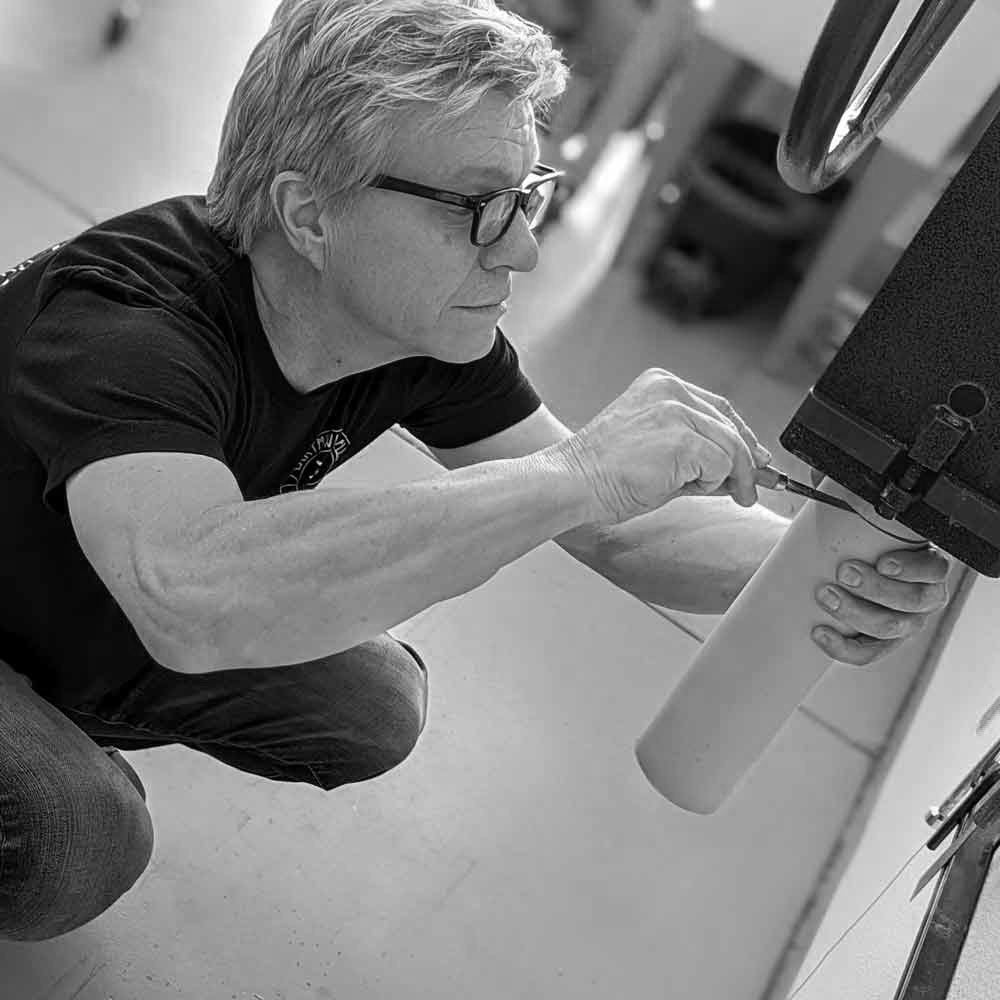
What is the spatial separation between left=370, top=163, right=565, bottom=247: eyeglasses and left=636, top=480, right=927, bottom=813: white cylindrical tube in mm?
389

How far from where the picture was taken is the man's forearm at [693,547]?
1617 mm

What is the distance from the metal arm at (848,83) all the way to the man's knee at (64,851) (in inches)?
34.8

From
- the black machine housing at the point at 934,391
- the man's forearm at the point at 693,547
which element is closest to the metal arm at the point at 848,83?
the black machine housing at the point at 934,391

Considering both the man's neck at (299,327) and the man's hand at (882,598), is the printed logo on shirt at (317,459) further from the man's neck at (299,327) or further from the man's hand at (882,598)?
the man's hand at (882,598)

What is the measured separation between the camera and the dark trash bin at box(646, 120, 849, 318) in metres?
3.36

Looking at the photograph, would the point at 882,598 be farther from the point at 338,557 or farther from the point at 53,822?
the point at 53,822

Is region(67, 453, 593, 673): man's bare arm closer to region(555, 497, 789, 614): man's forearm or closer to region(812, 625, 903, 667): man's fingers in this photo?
region(812, 625, 903, 667): man's fingers

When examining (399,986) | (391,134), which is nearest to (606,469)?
(391,134)

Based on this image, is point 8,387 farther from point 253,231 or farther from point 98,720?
point 98,720

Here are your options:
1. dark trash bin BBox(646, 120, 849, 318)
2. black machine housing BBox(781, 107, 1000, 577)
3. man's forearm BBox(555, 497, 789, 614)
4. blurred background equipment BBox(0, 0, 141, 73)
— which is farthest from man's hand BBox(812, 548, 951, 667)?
blurred background equipment BBox(0, 0, 141, 73)

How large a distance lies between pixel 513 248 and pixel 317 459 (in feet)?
1.15

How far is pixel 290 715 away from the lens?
1.64m

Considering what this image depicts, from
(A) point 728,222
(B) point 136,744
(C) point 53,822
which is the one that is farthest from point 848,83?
(A) point 728,222

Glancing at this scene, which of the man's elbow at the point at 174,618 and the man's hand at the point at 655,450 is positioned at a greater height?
the man's hand at the point at 655,450
